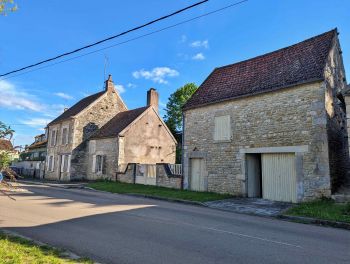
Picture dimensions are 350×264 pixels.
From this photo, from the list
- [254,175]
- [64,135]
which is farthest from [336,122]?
[64,135]

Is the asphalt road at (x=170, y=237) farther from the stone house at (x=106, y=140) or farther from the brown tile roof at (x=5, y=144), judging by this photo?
the stone house at (x=106, y=140)

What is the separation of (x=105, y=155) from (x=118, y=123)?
3.43 m

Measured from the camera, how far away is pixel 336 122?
14.5 metres

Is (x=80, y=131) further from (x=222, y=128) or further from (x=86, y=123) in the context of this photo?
(x=222, y=128)

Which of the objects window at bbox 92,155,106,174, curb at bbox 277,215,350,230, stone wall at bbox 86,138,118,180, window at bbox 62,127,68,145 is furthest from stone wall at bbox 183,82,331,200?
window at bbox 62,127,68,145

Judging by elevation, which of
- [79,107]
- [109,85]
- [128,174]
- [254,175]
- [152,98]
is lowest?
[128,174]

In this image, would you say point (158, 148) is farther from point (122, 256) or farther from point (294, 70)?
point (122, 256)

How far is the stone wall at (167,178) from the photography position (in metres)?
19.0

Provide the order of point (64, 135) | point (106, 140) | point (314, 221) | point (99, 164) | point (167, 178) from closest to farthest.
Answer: point (314, 221) < point (167, 178) < point (106, 140) < point (99, 164) < point (64, 135)

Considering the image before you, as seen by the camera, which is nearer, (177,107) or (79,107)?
(79,107)

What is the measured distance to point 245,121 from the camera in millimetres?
15695

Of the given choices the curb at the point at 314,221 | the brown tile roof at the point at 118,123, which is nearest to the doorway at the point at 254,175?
the curb at the point at 314,221

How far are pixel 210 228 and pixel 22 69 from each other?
9.66 meters

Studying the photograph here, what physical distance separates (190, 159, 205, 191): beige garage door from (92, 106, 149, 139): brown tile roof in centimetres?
947
